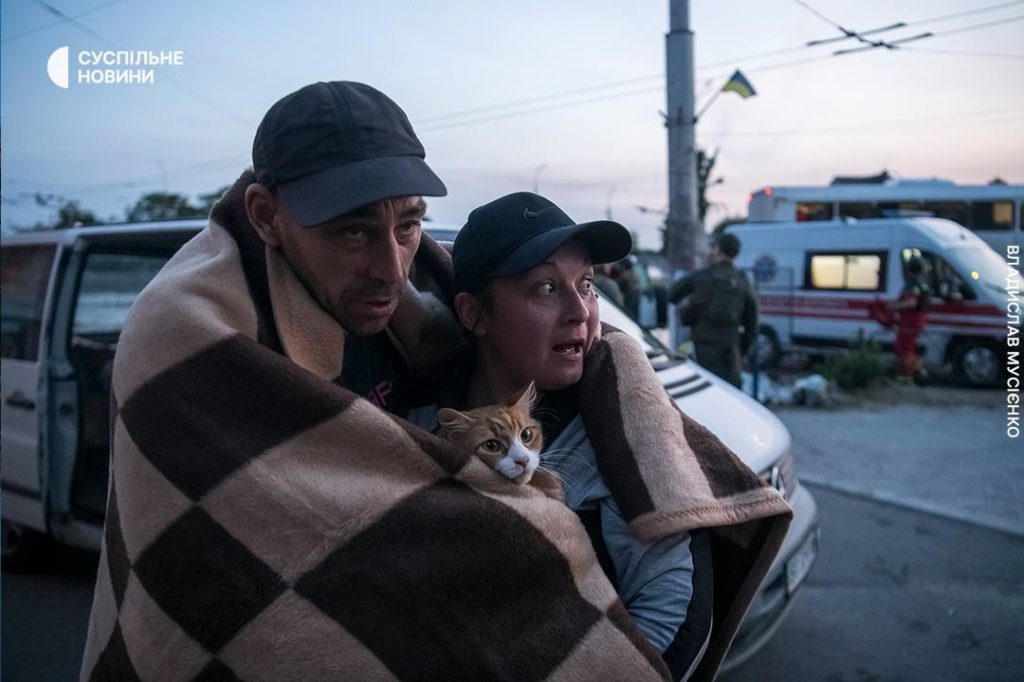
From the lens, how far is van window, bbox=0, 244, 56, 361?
15.5 feet

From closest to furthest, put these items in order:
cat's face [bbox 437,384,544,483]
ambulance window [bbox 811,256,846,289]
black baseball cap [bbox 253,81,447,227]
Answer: black baseball cap [bbox 253,81,447,227]
cat's face [bbox 437,384,544,483]
ambulance window [bbox 811,256,846,289]

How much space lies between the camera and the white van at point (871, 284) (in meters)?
12.2

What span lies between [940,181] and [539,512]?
765 inches

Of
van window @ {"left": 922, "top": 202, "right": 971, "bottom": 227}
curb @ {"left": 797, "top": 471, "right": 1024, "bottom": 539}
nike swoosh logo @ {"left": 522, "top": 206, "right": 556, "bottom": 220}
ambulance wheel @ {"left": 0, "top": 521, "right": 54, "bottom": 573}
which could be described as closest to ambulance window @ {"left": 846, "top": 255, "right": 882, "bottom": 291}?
van window @ {"left": 922, "top": 202, "right": 971, "bottom": 227}

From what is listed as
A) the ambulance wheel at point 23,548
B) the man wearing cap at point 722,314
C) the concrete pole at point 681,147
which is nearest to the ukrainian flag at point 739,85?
the concrete pole at point 681,147

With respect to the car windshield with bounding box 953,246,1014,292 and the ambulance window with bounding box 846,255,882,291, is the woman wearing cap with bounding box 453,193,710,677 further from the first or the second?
the ambulance window with bounding box 846,255,882,291

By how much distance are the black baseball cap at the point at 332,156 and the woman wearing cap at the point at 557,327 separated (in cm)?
24

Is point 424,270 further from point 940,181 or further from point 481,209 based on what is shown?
point 940,181

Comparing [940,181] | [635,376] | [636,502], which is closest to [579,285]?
[635,376]

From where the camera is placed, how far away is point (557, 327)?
161 centimetres

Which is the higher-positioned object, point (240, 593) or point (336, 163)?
point (336, 163)

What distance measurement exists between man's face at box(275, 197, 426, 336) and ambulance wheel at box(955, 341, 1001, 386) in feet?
42.7

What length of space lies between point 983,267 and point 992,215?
22.0ft

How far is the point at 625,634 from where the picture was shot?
4.26ft
